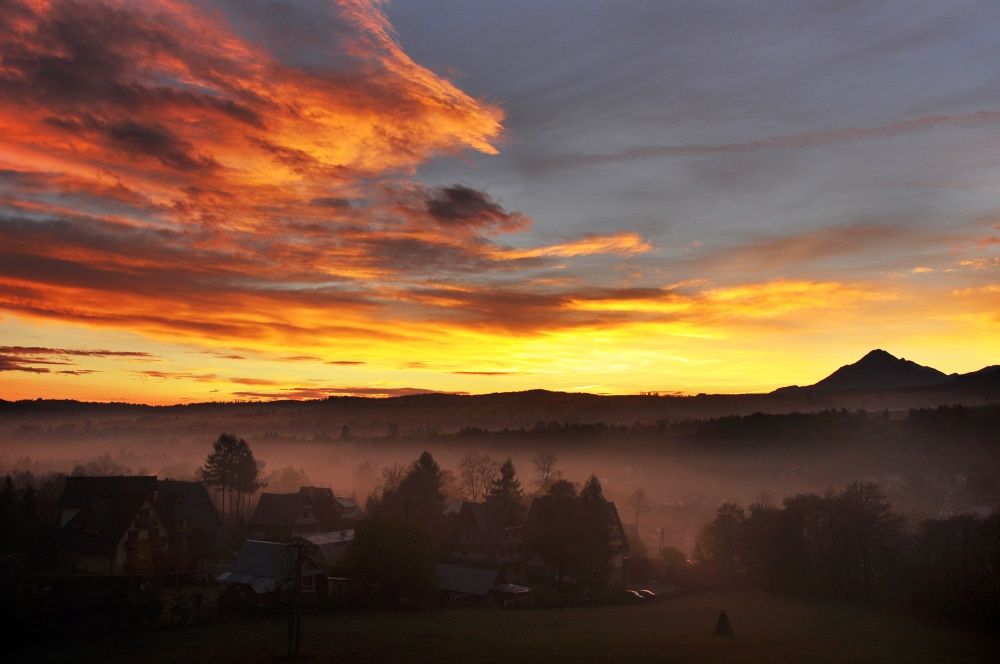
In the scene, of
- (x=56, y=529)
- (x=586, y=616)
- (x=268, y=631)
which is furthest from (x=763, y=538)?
(x=56, y=529)

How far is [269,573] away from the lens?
189 feet

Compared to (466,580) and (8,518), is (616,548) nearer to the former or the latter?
(466,580)

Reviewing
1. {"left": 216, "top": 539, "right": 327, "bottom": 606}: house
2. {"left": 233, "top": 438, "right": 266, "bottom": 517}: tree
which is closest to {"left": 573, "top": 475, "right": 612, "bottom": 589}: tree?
{"left": 216, "top": 539, "right": 327, "bottom": 606}: house

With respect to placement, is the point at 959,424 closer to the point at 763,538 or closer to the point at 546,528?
the point at 763,538

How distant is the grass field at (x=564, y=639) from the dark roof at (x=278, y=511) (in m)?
38.9

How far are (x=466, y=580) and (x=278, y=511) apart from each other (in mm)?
35392

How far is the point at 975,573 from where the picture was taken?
61562 mm

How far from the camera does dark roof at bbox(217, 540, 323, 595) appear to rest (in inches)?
2201

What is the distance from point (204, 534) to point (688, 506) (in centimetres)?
10273

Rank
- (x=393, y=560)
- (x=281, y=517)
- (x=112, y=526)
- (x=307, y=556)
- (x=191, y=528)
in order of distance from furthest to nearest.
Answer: (x=281, y=517), (x=191, y=528), (x=112, y=526), (x=307, y=556), (x=393, y=560)

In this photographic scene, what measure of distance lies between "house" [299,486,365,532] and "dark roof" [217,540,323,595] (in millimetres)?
34149

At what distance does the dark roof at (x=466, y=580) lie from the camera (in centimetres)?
6338

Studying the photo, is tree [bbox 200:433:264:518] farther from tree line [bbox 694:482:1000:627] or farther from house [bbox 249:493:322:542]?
tree line [bbox 694:482:1000:627]

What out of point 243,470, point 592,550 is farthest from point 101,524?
point 592,550
